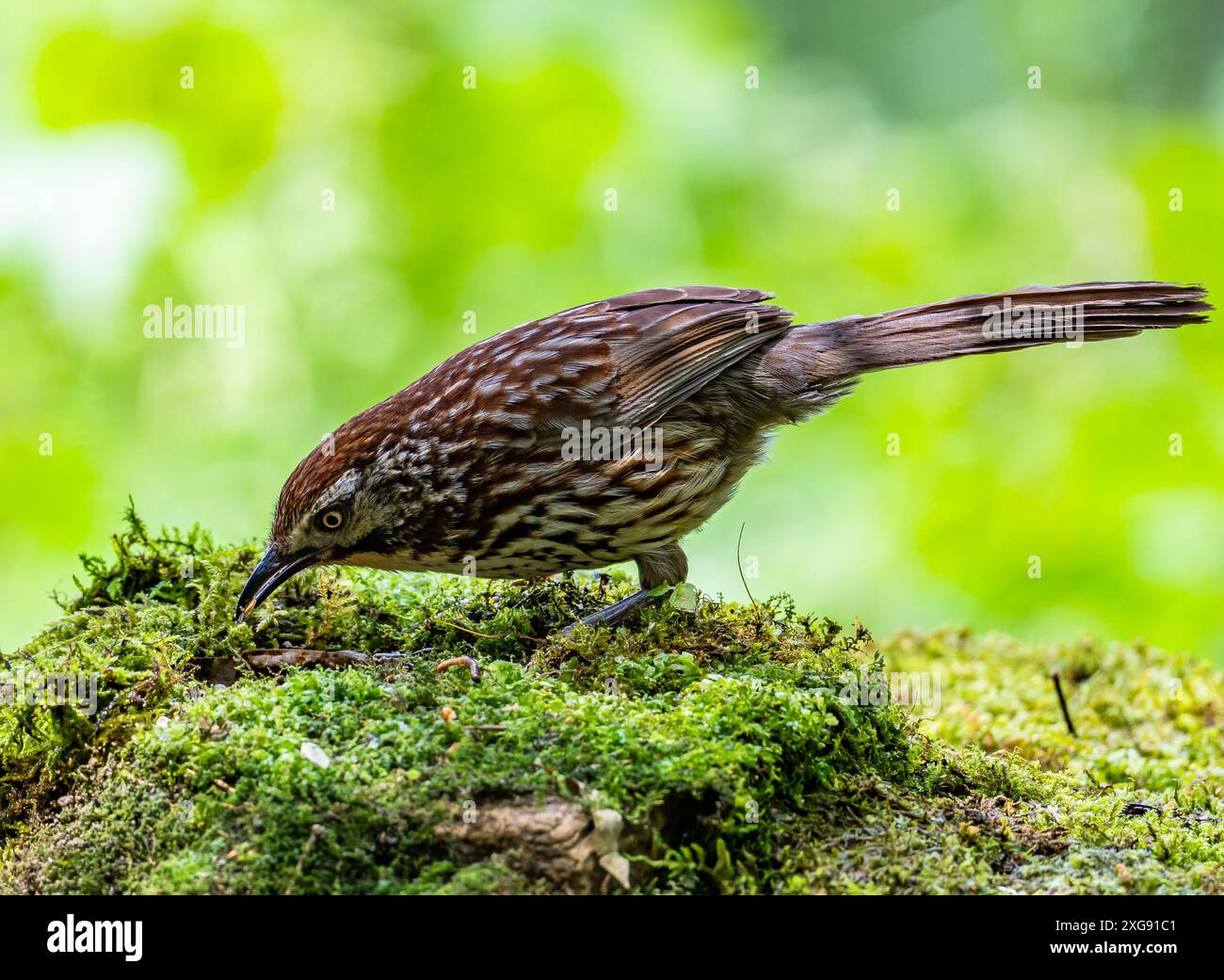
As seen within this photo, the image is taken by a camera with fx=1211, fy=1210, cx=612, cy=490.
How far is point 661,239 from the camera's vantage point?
316 inches

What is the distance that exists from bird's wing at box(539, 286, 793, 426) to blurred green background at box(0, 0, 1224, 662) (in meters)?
1.71

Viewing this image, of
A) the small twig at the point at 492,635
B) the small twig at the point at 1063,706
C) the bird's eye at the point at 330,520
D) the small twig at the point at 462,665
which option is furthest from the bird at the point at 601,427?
the small twig at the point at 1063,706

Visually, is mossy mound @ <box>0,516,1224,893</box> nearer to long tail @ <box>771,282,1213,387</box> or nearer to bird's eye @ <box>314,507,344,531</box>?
bird's eye @ <box>314,507,344,531</box>

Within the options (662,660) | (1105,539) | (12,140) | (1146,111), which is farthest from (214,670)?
(1146,111)

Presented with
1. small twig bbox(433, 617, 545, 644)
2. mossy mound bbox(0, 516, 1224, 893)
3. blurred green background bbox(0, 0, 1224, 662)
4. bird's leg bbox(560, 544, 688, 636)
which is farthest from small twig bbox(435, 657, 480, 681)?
blurred green background bbox(0, 0, 1224, 662)

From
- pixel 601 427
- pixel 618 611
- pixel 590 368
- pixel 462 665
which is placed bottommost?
pixel 462 665

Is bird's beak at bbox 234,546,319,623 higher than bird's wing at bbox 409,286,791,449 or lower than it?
lower

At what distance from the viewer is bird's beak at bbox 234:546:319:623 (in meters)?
4.48

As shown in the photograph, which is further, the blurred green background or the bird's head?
the blurred green background

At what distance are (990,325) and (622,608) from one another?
202 centimetres

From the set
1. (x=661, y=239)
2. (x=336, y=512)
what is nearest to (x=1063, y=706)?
(x=336, y=512)

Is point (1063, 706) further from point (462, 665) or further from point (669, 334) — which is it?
point (462, 665)

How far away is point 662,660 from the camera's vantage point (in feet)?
13.0

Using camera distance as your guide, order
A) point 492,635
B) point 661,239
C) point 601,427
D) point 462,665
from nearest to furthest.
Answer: point 462,665, point 492,635, point 601,427, point 661,239
